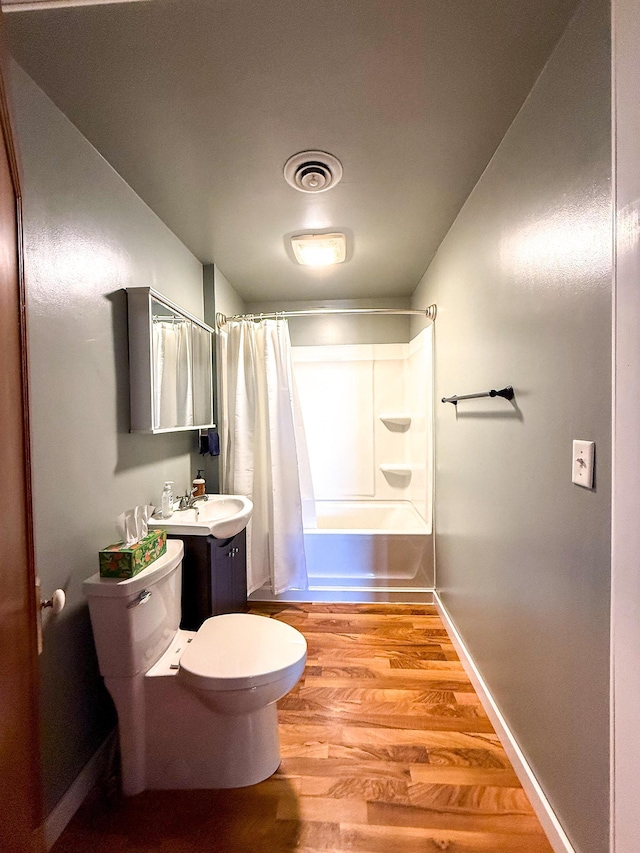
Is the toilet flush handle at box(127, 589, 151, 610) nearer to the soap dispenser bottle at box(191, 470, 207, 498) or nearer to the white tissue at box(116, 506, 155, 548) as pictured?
the white tissue at box(116, 506, 155, 548)

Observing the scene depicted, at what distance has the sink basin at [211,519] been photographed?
5.62 ft

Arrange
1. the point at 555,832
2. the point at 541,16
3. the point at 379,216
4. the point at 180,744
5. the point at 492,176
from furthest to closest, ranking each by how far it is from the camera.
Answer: the point at 379,216 < the point at 492,176 < the point at 180,744 < the point at 555,832 < the point at 541,16

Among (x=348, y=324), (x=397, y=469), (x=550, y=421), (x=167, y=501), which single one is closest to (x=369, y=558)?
(x=397, y=469)

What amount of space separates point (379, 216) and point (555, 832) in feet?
8.20

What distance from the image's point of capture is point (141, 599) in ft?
4.19

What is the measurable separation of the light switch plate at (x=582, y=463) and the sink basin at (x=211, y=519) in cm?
141

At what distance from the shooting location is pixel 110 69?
43.8 inches

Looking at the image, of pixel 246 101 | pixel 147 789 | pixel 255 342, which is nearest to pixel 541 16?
pixel 246 101

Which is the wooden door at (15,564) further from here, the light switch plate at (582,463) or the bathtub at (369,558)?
the bathtub at (369,558)

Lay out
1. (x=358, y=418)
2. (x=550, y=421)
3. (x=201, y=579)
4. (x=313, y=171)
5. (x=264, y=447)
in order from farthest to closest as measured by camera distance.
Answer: (x=358, y=418) < (x=264, y=447) < (x=201, y=579) < (x=313, y=171) < (x=550, y=421)

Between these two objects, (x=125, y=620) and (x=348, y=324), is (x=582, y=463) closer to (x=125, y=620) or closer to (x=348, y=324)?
(x=125, y=620)

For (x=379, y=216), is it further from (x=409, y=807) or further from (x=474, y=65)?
(x=409, y=807)

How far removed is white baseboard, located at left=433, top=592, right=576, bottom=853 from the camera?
3.59 ft

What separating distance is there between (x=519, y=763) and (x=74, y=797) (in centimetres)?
154
